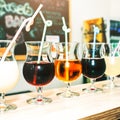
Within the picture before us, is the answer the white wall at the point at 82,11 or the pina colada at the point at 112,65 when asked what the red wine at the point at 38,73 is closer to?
the pina colada at the point at 112,65

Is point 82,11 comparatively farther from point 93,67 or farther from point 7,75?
point 7,75

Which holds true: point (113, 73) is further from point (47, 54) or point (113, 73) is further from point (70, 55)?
point (47, 54)

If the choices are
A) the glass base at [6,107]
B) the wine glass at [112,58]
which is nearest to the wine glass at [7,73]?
the glass base at [6,107]

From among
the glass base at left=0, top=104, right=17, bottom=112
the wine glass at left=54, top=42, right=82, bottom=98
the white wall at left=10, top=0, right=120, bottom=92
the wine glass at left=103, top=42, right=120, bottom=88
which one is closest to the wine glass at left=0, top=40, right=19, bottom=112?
the glass base at left=0, top=104, right=17, bottom=112

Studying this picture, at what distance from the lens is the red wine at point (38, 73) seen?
0.81m

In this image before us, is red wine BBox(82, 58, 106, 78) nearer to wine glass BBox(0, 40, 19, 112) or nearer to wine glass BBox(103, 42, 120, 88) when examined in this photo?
wine glass BBox(103, 42, 120, 88)

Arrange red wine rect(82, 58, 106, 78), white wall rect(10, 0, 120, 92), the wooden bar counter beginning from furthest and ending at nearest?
white wall rect(10, 0, 120, 92), red wine rect(82, 58, 106, 78), the wooden bar counter

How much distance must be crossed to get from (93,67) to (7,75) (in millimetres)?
417

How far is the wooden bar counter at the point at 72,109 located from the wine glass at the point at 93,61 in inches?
4.2

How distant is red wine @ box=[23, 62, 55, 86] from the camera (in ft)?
2.67

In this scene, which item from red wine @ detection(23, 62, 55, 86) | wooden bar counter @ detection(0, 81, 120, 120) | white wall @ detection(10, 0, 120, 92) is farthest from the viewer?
white wall @ detection(10, 0, 120, 92)

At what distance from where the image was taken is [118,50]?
111 cm

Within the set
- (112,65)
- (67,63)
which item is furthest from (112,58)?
(67,63)

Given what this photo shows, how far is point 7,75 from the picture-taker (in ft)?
2.39
